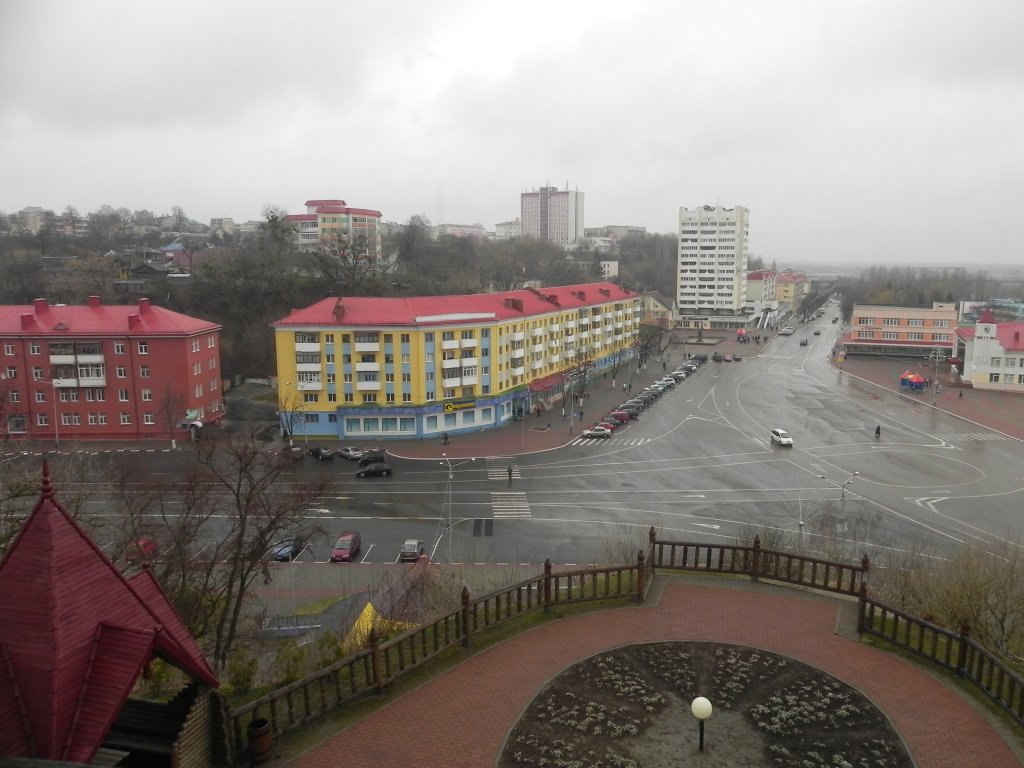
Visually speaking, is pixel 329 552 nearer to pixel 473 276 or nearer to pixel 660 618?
pixel 660 618

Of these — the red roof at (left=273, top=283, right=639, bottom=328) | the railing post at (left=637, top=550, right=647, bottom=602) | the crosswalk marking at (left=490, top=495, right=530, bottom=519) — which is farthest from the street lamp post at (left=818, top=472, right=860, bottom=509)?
the red roof at (left=273, top=283, right=639, bottom=328)

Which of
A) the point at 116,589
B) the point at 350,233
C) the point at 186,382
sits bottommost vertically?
the point at 186,382

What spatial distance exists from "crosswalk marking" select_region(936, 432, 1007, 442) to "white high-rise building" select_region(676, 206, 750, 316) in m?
69.6

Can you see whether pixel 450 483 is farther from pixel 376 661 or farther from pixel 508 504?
pixel 376 661

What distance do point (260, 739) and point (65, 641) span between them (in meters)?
3.10

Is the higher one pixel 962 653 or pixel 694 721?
pixel 962 653

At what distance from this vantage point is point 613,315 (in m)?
72.9

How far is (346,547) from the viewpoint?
86.9 ft

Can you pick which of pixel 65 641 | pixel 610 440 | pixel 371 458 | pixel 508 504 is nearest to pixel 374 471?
pixel 371 458

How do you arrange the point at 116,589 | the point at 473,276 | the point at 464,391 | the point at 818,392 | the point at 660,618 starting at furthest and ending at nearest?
the point at 473,276, the point at 818,392, the point at 464,391, the point at 660,618, the point at 116,589

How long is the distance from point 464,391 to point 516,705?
36.9 m

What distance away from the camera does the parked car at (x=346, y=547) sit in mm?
26203

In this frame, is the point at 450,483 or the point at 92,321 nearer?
the point at 450,483

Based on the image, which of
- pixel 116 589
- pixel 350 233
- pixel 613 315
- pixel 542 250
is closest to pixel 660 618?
pixel 116 589
